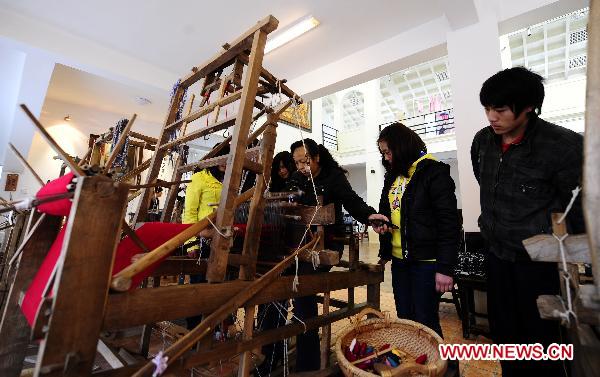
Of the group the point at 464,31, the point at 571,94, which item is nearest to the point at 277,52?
the point at 464,31

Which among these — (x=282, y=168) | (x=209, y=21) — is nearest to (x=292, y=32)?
(x=209, y=21)

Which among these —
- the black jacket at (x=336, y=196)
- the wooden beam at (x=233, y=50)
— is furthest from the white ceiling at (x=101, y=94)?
the black jacket at (x=336, y=196)

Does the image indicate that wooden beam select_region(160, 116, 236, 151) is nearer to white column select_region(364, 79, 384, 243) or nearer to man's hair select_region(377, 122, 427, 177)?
man's hair select_region(377, 122, 427, 177)

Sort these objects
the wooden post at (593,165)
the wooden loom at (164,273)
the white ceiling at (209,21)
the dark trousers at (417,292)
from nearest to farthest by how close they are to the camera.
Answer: the wooden post at (593,165)
the wooden loom at (164,273)
the dark trousers at (417,292)
the white ceiling at (209,21)

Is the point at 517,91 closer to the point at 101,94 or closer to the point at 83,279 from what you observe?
the point at 83,279

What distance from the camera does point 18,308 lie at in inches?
43.3

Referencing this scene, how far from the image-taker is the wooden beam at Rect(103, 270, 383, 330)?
2.77 ft

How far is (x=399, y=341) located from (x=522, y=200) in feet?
2.96

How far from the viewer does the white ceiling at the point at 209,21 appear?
3.29m

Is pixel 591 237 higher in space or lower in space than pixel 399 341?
higher

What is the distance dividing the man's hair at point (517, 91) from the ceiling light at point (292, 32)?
2.83 metres

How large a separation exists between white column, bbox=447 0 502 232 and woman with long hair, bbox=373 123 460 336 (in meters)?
1.52

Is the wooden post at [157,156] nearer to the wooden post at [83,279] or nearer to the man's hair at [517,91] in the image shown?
the wooden post at [83,279]

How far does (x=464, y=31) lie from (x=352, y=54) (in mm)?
1535
